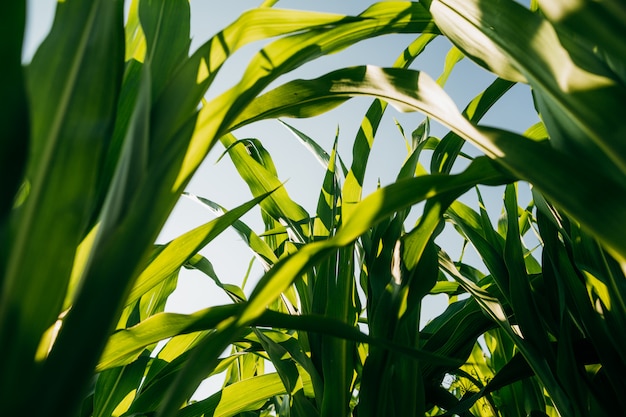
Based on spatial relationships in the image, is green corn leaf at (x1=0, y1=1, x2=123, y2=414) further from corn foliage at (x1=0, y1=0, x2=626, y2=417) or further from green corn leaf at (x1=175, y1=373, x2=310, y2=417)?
green corn leaf at (x1=175, y1=373, x2=310, y2=417)

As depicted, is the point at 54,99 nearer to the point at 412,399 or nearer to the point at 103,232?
the point at 103,232

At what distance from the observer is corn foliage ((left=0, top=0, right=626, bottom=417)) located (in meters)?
0.34

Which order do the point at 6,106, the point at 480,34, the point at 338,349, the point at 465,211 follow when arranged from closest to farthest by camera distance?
1. the point at 6,106
2. the point at 480,34
3. the point at 338,349
4. the point at 465,211

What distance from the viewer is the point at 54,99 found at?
392 mm

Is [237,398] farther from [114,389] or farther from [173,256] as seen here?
[173,256]

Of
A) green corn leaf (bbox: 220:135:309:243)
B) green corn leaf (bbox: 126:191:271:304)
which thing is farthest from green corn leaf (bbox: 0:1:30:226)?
green corn leaf (bbox: 220:135:309:243)

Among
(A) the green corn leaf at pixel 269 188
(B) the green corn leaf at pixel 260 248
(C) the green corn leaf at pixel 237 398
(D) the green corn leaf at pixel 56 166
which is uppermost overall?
(A) the green corn leaf at pixel 269 188

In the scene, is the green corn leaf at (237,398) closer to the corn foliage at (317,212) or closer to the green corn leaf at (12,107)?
the corn foliage at (317,212)

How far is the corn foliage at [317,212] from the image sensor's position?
0.34 m

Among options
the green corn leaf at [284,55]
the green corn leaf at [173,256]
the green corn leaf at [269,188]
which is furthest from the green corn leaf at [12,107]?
the green corn leaf at [269,188]

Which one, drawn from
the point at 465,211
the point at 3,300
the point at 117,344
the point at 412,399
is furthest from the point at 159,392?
the point at 465,211

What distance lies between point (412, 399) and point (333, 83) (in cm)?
38

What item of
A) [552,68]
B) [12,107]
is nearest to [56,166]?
[12,107]

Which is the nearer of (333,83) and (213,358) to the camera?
(213,358)
